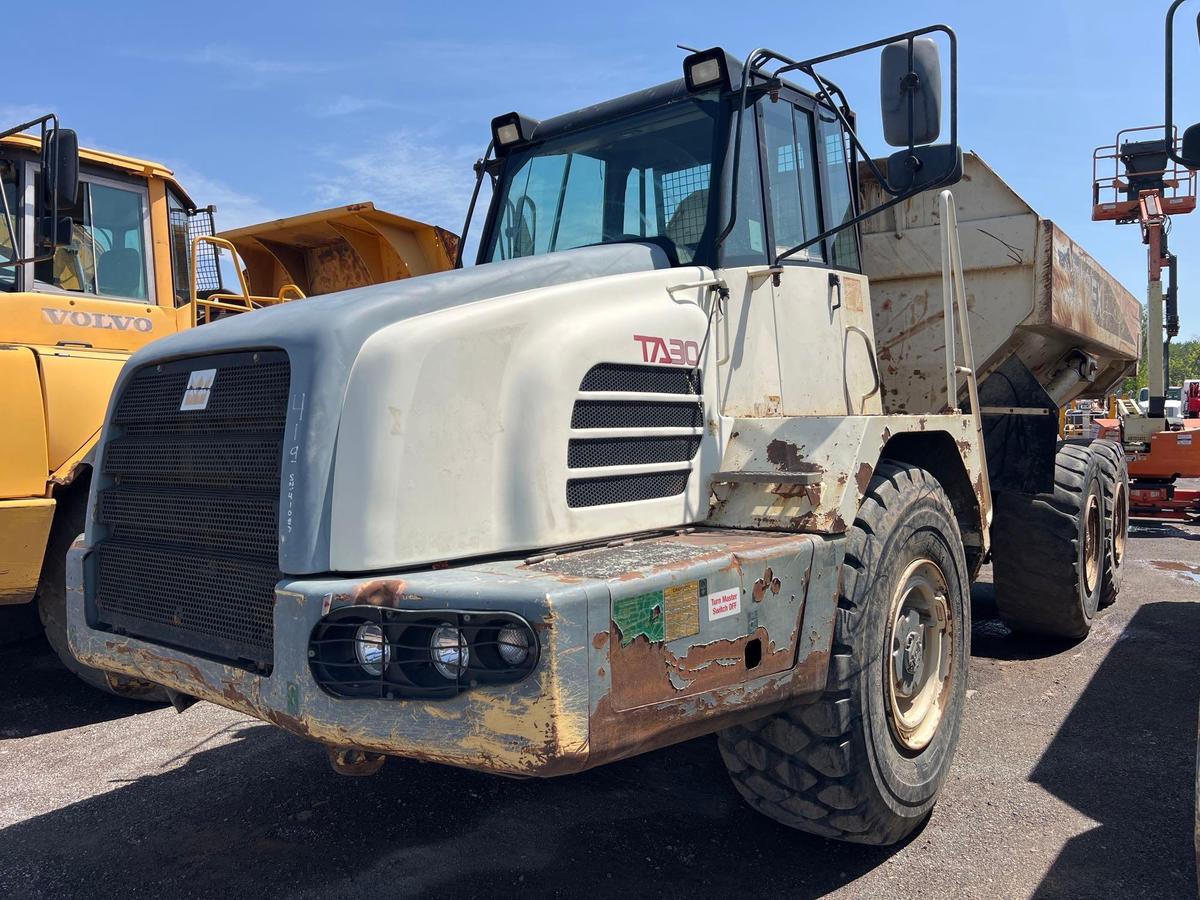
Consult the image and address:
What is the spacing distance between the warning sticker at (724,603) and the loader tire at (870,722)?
0.55 meters

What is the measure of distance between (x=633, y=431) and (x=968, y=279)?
3343 mm

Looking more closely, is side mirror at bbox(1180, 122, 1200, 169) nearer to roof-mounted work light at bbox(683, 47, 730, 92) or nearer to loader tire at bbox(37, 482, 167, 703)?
roof-mounted work light at bbox(683, 47, 730, 92)

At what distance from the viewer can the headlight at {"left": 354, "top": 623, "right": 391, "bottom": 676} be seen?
8.07 ft

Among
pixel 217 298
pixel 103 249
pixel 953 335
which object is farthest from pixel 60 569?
pixel 953 335

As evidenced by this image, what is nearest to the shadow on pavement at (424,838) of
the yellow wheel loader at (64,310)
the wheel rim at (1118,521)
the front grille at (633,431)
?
the front grille at (633,431)

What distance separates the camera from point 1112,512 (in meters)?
6.88

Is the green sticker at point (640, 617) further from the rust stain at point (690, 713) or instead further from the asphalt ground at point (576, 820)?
the asphalt ground at point (576, 820)

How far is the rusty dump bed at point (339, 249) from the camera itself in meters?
7.99

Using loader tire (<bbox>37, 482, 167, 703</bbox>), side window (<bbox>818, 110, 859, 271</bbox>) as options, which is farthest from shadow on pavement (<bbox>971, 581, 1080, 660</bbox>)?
loader tire (<bbox>37, 482, 167, 703</bbox>)

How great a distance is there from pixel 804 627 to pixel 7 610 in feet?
18.5

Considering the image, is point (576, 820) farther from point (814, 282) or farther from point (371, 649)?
point (814, 282)

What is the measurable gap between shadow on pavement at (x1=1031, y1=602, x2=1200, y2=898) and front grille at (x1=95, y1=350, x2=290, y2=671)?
2.64m

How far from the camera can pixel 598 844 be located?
136 inches

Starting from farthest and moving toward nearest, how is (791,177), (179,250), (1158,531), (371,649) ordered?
(1158,531)
(179,250)
(791,177)
(371,649)
